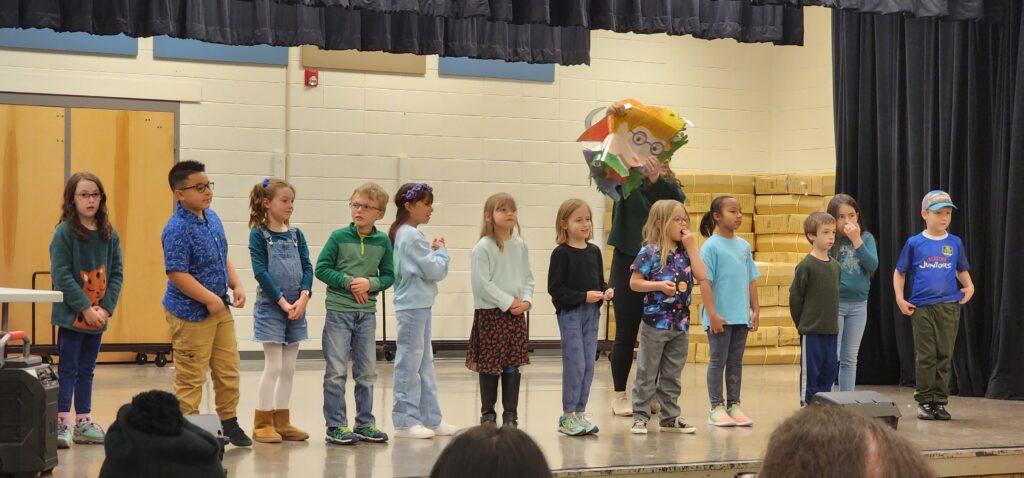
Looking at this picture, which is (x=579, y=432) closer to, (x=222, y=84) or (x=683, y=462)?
(x=683, y=462)

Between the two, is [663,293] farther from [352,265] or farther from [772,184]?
[772,184]

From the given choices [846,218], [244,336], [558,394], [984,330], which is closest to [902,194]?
[984,330]

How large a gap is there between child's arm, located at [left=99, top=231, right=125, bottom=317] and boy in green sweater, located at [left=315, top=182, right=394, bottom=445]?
92 centimetres

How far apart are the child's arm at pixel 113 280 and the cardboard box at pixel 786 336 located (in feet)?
18.5

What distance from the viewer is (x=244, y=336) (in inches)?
346

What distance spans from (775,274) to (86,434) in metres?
5.80

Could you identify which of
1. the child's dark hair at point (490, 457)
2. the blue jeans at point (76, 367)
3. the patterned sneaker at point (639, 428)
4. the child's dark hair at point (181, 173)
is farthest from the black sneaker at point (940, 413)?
the child's dark hair at point (490, 457)

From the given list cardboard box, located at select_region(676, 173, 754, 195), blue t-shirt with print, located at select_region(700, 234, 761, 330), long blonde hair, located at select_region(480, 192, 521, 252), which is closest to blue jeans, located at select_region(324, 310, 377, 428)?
long blonde hair, located at select_region(480, 192, 521, 252)

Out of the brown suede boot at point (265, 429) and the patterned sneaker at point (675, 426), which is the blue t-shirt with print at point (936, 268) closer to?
the patterned sneaker at point (675, 426)

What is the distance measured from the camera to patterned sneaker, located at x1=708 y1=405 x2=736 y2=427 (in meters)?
5.40

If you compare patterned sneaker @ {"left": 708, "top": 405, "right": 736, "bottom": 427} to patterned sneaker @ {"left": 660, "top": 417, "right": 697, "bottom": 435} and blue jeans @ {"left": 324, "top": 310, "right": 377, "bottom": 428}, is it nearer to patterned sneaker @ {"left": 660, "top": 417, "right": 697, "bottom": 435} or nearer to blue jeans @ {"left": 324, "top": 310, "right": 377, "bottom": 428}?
patterned sneaker @ {"left": 660, "top": 417, "right": 697, "bottom": 435}

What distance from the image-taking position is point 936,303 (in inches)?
227

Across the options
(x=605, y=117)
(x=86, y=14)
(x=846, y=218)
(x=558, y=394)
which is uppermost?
(x=86, y=14)

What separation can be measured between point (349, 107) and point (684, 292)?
4670mm
